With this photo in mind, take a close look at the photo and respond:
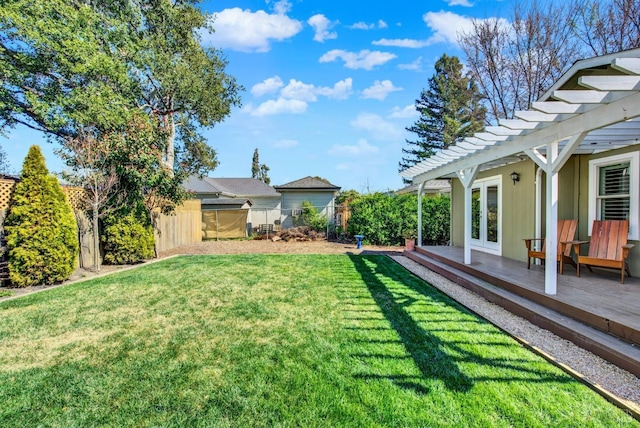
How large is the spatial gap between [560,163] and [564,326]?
2015mm

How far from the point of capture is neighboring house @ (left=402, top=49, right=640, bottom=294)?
3.26m

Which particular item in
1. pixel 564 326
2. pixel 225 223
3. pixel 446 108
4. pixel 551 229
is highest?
pixel 446 108

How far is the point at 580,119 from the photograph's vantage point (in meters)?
3.72

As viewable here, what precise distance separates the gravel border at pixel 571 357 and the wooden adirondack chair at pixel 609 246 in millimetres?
1856

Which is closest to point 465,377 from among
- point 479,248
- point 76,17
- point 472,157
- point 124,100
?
point 472,157

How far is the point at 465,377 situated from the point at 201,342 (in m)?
2.65

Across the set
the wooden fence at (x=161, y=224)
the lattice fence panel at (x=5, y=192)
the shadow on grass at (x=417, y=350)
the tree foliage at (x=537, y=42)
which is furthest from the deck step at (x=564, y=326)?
the tree foliage at (x=537, y=42)

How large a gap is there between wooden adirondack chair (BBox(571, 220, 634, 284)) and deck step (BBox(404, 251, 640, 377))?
4.95 ft

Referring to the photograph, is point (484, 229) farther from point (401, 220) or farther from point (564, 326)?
point (564, 326)

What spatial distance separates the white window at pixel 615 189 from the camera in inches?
195

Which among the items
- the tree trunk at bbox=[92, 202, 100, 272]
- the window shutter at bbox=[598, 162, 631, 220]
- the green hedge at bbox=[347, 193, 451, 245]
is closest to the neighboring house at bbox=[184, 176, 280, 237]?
the green hedge at bbox=[347, 193, 451, 245]

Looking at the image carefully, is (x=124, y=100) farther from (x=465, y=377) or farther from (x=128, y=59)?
(x=465, y=377)

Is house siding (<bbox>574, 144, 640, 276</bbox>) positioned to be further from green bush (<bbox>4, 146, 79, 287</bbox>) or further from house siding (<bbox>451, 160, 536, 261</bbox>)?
green bush (<bbox>4, 146, 79, 287</bbox>)

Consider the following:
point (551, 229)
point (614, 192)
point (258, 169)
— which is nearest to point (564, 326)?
point (551, 229)
